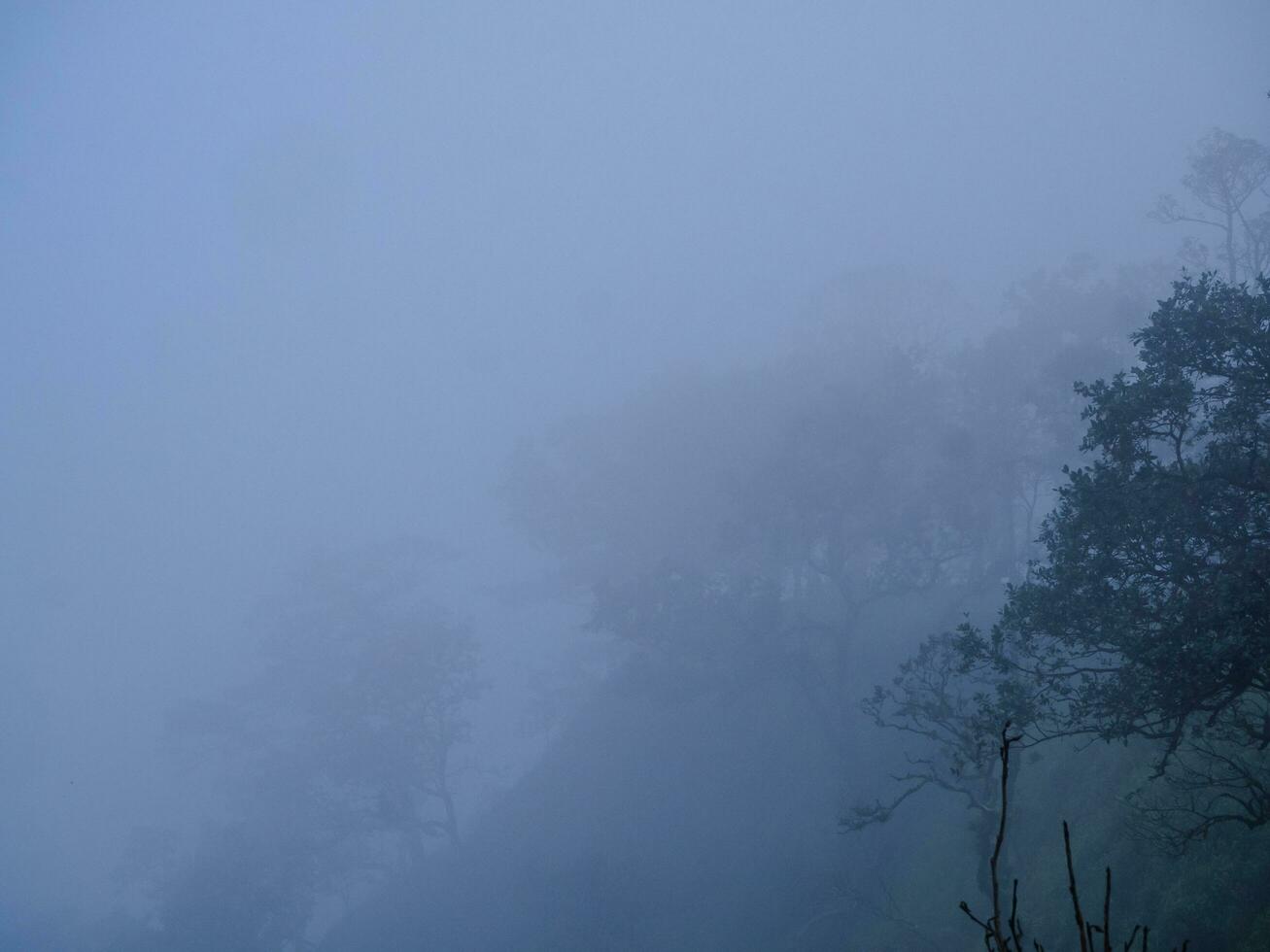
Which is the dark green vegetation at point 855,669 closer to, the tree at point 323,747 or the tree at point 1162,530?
the tree at point 1162,530

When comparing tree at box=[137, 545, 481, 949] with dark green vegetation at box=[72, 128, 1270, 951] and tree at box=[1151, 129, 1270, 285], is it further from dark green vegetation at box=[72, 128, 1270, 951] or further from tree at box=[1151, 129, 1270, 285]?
tree at box=[1151, 129, 1270, 285]

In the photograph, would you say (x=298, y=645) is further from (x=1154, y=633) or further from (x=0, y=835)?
(x=0, y=835)

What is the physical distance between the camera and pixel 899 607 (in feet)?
148

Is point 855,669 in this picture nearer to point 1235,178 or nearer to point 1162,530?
point 1162,530

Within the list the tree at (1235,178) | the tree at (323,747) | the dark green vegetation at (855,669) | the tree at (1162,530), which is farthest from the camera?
the tree at (323,747)

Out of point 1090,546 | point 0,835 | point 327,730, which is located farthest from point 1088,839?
point 0,835

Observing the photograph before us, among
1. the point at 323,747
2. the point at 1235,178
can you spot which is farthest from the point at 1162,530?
the point at 323,747

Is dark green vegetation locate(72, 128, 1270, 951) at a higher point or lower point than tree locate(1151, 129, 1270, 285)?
lower

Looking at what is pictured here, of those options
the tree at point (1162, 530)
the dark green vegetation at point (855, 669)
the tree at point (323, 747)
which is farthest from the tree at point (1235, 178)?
the tree at point (323, 747)

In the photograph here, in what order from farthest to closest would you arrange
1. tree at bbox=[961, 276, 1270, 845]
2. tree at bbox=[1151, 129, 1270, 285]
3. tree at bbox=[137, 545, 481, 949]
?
1. tree at bbox=[137, 545, 481, 949]
2. tree at bbox=[1151, 129, 1270, 285]
3. tree at bbox=[961, 276, 1270, 845]

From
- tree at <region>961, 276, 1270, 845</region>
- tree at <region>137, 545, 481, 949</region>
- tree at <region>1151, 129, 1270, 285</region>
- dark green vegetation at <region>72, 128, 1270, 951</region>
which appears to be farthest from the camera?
tree at <region>137, 545, 481, 949</region>

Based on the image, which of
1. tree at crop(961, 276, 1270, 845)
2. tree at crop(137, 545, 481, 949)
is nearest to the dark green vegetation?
tree at crop(961, 276, 1270, 845)

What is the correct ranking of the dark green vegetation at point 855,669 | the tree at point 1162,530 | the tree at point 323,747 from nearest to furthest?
the tree at point 1162,530 < the dark green vegetation at point 855,669 < the tree at point 323,747

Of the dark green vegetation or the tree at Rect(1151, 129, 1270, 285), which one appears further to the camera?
the tree at Rect(1151, 129, 1270, 285)
